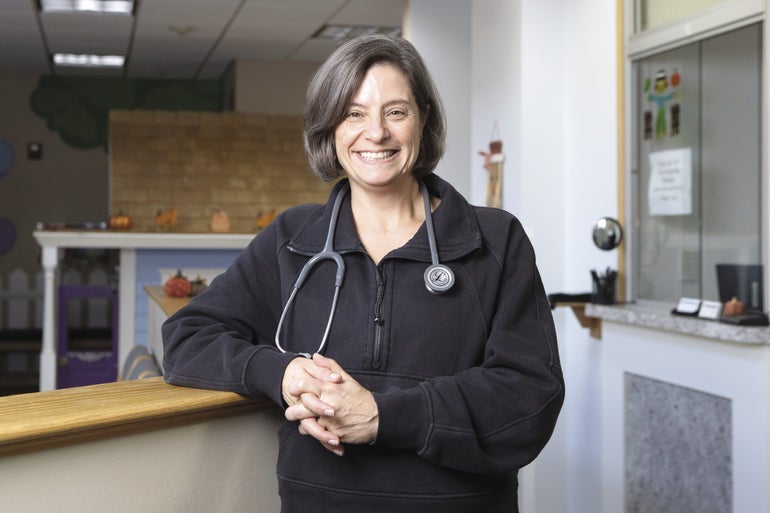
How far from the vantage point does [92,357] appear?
23.9ft

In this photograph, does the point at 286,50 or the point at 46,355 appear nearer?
the point at 46,355

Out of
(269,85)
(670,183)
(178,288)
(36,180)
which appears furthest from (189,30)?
(670,183)

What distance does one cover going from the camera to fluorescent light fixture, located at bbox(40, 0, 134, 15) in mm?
7273

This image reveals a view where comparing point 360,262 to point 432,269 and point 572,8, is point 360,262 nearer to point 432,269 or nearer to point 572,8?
point 432,269

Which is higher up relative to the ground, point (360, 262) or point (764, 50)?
point (764, 50)

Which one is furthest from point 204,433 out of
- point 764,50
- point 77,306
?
point 77,306

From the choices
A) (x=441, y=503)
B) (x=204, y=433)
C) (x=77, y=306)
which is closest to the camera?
(x=441, y=503)

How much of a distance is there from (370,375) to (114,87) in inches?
426

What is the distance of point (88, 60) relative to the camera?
10.2 m

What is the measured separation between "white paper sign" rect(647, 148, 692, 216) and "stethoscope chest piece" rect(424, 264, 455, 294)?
2.27 meters

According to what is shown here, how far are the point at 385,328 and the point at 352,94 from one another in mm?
407

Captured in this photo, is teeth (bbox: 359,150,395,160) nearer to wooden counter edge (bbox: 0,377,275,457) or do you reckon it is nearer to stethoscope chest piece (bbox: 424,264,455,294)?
stethoscope chest piece (bbox: 424,264,455,294)

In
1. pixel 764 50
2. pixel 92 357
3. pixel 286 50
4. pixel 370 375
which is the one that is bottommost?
pixel 92 357

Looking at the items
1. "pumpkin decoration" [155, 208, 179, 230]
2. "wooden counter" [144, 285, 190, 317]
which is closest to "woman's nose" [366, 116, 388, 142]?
"wooden counter" [144, 285, 190, 317]
